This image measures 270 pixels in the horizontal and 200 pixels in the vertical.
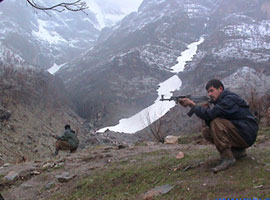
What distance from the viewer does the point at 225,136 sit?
13.0 ft

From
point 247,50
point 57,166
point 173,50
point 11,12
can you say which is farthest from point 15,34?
point 57,166

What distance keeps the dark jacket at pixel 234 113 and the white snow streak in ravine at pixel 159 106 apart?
3968 cm

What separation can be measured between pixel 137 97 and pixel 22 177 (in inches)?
3009

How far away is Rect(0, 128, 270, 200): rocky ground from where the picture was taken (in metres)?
3.54

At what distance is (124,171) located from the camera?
5.64 m

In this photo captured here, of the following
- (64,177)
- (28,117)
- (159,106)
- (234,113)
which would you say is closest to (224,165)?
(234,113)

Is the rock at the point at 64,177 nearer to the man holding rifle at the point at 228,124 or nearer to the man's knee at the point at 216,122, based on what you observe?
the man holding rifle at the point at 228,124

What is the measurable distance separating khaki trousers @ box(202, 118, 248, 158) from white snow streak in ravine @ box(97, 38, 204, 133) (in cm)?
3962

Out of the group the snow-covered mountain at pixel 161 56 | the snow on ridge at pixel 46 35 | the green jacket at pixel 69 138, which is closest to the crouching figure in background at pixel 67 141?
the green jacket at pixel 69 138

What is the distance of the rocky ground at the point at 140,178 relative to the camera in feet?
11.6

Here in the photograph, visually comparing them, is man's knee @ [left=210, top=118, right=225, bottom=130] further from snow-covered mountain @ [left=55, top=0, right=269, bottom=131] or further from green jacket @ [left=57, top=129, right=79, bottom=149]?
snow-covered mountain @ [left=55, top=0, right=269, bottom=131]

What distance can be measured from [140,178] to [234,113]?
2.12 metres

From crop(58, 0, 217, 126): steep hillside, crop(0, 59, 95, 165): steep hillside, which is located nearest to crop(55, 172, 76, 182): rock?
crop(0, 59, 95, 165): steep hillside

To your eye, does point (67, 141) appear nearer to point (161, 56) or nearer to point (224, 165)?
point (224, 165)
